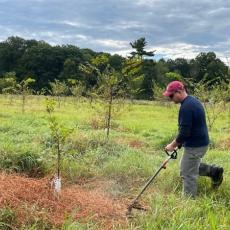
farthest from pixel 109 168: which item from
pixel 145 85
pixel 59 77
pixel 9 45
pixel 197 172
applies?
→ pixel 9 45

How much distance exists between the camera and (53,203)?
5.41 m

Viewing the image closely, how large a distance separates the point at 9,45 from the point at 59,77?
16.4 meters

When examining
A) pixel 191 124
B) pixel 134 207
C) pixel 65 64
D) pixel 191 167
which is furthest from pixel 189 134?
pixel 65 64

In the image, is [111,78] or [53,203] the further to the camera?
[111,78]

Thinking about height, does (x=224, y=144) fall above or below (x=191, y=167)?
below

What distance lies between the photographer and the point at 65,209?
5.36 meters

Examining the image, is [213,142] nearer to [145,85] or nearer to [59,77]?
[145,85]

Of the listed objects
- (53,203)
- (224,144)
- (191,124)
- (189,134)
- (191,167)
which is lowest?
(224,144)

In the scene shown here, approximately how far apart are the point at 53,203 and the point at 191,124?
213 centimetres

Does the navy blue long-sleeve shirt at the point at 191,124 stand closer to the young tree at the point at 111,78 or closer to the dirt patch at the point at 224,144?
the young tree at the point at 111,78

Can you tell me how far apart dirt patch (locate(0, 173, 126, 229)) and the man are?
1.01 metres

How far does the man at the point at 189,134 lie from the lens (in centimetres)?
612

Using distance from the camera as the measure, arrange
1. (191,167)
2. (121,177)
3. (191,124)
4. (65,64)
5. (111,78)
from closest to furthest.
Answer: (191,124) → (191,167) → (121,177) → (111,78) → (65,64)

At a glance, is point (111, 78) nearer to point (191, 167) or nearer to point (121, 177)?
point (121, 177)
